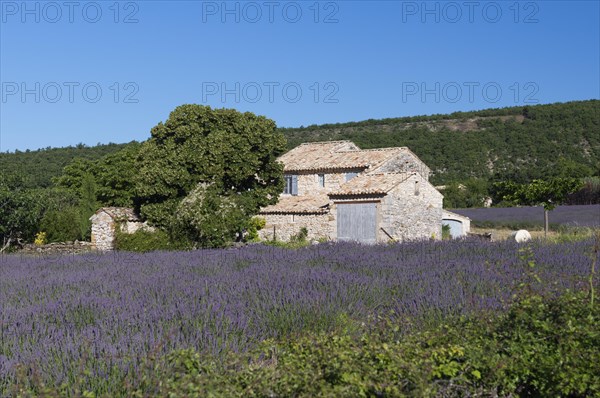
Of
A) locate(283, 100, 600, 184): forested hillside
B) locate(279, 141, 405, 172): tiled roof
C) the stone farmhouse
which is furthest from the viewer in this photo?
locate(283, 100, 600, 184): forested hillside

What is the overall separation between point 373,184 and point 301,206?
3.65m

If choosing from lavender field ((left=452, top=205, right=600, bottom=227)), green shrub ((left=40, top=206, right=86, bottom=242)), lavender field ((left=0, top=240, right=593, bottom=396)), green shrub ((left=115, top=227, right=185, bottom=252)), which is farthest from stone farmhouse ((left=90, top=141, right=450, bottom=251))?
lavender field ((left=0, top=240, right=593, bottom=396))

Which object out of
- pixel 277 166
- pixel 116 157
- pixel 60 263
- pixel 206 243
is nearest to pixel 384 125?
pixel 116 157

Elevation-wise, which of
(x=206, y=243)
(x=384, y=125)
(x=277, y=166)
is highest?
(x=384, y=125)

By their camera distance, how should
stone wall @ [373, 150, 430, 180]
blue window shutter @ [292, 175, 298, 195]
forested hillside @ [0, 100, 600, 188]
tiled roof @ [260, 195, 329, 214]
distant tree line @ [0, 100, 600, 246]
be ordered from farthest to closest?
forested hillside @ [0, 100, 600, 188] → blue window shutter @ [292, 175, 298, 195] → stone wall @ [373, 150, 430, 180] → tiled roof @ [260, 195, 329, 214] → distant tree line @ [0, 100, 600, 246]

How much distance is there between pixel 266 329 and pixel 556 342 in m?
1.98

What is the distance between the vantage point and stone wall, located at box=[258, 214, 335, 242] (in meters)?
26.3

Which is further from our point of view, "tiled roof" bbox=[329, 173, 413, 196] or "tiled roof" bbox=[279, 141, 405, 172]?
"tiled roof" bbox=[279, 141, 405, 172]

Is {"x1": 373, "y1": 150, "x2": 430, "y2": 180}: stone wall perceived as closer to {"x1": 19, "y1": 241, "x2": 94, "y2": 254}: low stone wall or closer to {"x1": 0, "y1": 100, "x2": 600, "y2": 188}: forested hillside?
{"x1": 19, "y1": 241, "x2": 94, "y2": 254}: low stone wall

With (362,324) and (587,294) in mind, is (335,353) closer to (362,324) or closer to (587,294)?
(362,324)

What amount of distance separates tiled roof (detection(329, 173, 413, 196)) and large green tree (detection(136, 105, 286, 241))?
111 inches

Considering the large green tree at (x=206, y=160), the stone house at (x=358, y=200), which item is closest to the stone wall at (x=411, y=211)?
the stone house at (x=358, y=200)

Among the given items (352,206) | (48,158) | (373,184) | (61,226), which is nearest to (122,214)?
(61,226)

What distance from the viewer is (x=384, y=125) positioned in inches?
3359
